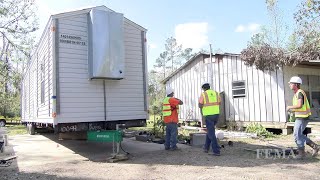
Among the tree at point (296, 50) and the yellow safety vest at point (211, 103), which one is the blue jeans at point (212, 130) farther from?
the tree at point (296, 50)

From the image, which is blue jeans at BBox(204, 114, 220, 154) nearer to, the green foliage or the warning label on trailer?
the warning label on trailer

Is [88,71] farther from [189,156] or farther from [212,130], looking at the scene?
[212,130]

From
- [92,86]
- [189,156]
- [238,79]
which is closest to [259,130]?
[238,79]

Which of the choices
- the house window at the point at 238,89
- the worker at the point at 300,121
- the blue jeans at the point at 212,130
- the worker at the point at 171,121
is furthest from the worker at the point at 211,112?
the house window at the point at 238,89

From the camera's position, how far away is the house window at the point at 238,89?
16.1 metres

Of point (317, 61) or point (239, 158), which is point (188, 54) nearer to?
point (317, 61)

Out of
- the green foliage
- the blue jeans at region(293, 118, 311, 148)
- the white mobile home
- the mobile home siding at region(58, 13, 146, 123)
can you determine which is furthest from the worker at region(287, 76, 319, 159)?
the green foliage

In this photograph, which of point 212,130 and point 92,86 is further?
point 92,86

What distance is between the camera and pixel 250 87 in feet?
51.5

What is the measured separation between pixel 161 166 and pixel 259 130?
24.5ft

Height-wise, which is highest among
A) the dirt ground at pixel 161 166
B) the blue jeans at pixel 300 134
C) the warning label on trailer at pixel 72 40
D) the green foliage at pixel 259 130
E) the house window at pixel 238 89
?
the warning label on trailer at pixel 72 40

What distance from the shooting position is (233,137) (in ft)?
42.9

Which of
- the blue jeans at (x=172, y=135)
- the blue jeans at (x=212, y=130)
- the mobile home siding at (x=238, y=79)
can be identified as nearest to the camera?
the blue jeans at (x=212, y=130)

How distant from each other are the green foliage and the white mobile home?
6.24 m
